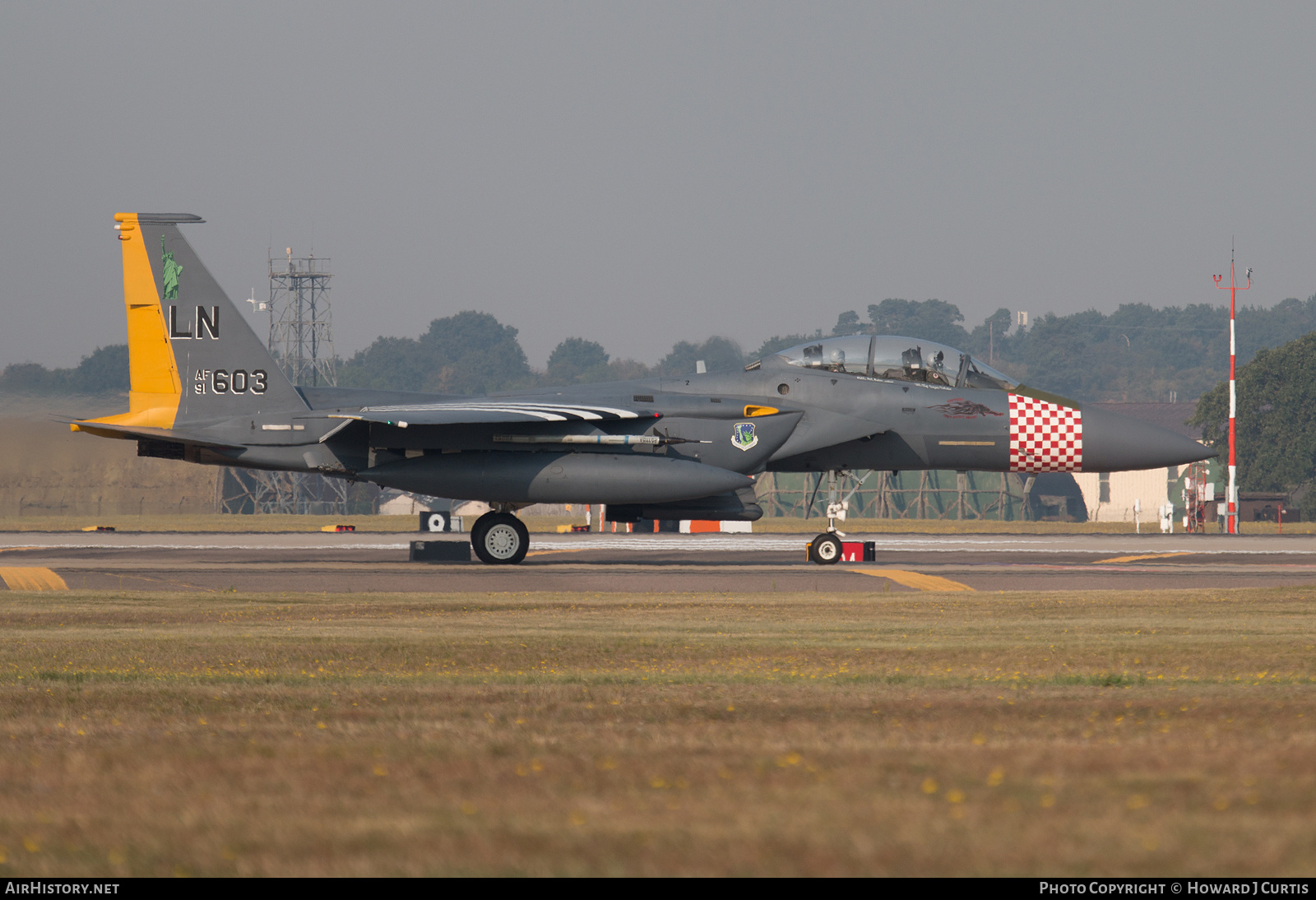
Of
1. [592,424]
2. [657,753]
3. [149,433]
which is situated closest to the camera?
[657,753]

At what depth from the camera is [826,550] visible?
25094 mm

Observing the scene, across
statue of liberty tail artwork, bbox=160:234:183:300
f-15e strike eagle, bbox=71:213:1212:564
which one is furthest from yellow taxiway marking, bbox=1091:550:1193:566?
statue of liberty tail artwork, bbox=160:234:183:300

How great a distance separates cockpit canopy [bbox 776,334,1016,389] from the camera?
2477 centimetres

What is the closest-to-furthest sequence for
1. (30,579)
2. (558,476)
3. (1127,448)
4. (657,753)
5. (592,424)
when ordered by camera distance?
(657,753) → (30,579) → (558,476) → (592,424) → (1127,448)

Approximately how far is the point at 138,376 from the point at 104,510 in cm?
2897

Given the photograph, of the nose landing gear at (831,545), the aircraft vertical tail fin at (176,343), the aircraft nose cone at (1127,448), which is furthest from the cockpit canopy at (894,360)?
the aircraft vertical tail fin at (176,343)

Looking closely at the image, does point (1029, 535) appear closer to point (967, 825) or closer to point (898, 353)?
point (898, 353)

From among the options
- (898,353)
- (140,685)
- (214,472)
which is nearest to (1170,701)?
(140,685)

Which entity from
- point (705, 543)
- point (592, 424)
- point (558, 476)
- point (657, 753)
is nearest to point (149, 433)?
point (558, 476)

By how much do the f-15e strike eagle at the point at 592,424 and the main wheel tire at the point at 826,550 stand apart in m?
0.04

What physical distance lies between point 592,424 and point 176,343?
26.5 feet

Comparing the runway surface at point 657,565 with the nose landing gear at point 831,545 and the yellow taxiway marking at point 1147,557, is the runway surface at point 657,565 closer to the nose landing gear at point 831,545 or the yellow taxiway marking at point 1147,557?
the yellow taxiway marking at point 1147,557

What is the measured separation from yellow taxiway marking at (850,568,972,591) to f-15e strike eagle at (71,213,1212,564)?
8.94 feet

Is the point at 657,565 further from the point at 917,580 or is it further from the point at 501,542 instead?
the point at 917,580
